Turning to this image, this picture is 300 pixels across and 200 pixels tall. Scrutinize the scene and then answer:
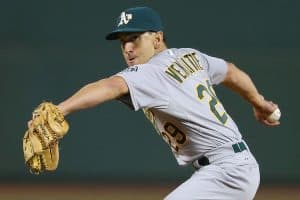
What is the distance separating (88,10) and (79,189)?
2774mm

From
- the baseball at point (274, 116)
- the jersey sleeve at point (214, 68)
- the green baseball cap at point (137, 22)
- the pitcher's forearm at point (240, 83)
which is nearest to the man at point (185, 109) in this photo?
the green baseball cap at point (137, 22)

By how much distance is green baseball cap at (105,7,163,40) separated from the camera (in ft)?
13.0

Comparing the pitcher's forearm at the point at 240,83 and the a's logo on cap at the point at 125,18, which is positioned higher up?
the a's logo on cap at the point at 125,18

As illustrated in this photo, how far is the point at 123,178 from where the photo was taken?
31.0ft

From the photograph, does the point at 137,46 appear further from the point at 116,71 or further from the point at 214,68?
the point at 116,71

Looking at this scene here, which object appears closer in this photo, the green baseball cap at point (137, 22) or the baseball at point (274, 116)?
the green baseball cap at point (137, 22)

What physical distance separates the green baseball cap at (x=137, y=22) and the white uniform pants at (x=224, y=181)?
83 centimetres

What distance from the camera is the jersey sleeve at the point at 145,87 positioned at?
357 cm

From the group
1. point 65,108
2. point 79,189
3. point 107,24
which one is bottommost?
point 79,189

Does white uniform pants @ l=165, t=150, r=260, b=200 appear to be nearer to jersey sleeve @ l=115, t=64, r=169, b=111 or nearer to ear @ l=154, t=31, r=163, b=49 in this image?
jersey sleeve @ l=115, t=64, r=169, b=111

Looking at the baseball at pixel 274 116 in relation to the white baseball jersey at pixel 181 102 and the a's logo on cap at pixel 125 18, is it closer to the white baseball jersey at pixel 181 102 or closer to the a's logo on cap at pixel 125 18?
the white baseball jersey at pixel 181 102
